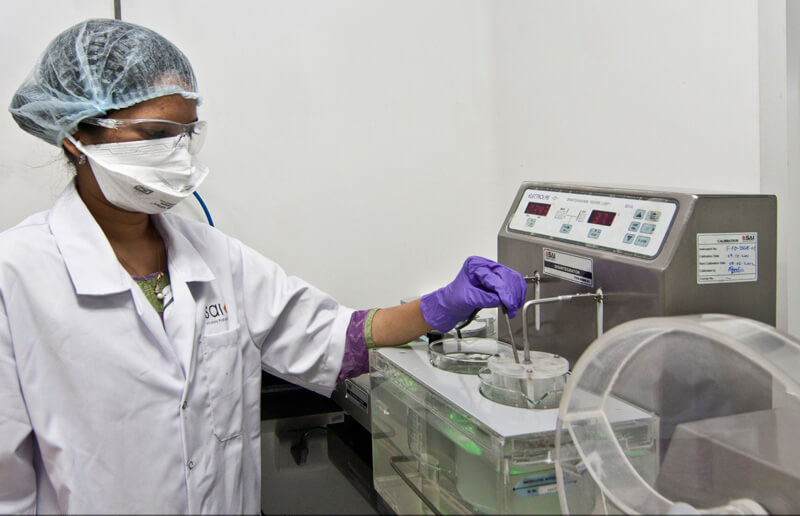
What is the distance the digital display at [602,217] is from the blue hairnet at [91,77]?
0.75 meters

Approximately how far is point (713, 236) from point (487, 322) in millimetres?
565

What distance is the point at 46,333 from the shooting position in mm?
1012

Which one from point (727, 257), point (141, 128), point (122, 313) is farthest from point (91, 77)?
point (727, 257)

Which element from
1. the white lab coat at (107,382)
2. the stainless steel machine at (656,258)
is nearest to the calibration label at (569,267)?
the stainless steel machine at (656,258)

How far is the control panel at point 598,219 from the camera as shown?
0.97 metres

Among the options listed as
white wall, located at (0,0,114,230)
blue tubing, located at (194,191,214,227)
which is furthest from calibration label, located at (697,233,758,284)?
white wall, located at (0,0,114,230)

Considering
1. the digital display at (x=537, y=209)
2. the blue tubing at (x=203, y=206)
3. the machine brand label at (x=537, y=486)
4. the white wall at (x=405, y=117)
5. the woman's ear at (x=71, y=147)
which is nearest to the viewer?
the machine brand label at (x=537, y=486)

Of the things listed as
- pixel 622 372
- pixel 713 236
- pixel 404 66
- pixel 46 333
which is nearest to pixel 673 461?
pixel 622 372

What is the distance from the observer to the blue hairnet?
1068 millimetres

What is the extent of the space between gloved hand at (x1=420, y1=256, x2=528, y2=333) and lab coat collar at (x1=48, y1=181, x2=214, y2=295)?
1.46 feet

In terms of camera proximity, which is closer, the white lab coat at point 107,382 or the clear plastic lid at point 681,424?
the clear plastic lid at point 681,424

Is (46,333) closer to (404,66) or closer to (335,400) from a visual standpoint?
(335,400)

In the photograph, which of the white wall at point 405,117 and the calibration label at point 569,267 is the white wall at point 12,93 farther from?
the calibration label at point 569,267

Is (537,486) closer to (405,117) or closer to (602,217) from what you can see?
(602,217)
